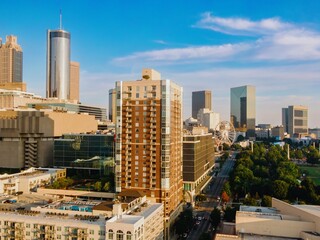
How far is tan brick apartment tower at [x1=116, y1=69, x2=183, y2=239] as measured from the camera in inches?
3947

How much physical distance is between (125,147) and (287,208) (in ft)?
158

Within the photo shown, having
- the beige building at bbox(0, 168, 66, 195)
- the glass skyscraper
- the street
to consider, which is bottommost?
the street

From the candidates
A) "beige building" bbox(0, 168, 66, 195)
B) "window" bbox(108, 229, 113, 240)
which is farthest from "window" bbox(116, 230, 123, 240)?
"beige building" bbox(0, 168, 66, 195)

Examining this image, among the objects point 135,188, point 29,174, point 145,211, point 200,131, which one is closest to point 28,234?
point 145,211

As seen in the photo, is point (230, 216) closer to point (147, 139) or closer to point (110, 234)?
point (147, 139)

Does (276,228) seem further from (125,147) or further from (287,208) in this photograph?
(125,147)

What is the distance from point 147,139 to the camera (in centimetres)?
10225

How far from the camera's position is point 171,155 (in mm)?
104312

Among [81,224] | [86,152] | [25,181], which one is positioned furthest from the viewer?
[86,152]

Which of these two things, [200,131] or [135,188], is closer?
[135,188]

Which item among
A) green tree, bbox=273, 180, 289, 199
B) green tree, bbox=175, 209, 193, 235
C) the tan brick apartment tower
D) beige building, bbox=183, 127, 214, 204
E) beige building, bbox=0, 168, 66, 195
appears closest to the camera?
green tree, bbox=175, 209, 193, 235

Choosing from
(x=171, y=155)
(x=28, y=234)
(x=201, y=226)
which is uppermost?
(x=171, y=155)

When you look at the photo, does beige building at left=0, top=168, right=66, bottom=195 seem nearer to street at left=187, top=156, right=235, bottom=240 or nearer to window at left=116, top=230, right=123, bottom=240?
street at left=187, top=156, right=235, bottom=240

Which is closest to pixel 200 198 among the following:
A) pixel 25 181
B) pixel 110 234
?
pixel 25 181
